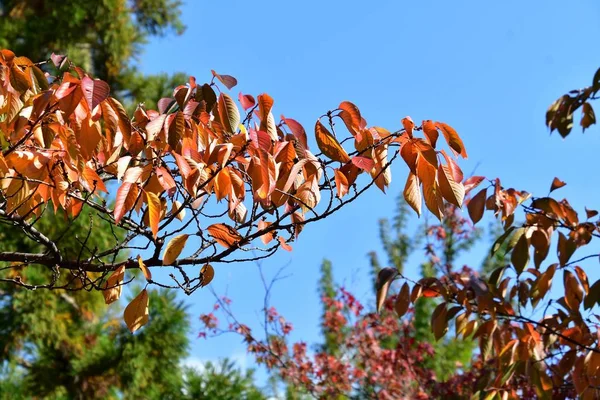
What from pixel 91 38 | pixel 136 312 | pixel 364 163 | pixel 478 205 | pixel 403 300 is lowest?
pixel 136 312

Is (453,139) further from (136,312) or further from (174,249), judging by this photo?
(136,312)

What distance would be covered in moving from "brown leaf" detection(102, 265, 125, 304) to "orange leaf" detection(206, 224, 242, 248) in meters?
0.21

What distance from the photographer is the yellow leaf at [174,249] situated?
1.13 m

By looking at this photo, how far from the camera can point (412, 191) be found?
43.2 inches

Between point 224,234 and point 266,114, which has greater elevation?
point 266,114

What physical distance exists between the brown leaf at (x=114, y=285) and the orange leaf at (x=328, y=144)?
1.59 feet

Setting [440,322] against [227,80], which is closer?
[227,80]

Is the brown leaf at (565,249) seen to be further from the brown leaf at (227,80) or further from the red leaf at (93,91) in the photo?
the red leaf at (93,91)

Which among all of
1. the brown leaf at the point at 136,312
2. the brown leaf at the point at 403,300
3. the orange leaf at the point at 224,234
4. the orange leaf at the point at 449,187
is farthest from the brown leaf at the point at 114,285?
the brown leaf at the point at 403,300

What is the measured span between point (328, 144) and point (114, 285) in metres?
0.55

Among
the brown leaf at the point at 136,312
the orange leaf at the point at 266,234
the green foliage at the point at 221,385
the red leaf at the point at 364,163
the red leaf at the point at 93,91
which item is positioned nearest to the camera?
the red leaf at the point at 93,91

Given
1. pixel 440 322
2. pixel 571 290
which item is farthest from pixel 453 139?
pixel 571 290

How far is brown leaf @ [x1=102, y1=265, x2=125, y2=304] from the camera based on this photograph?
1.25m

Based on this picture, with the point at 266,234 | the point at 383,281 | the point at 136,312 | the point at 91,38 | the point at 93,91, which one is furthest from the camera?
the point at 91,38
